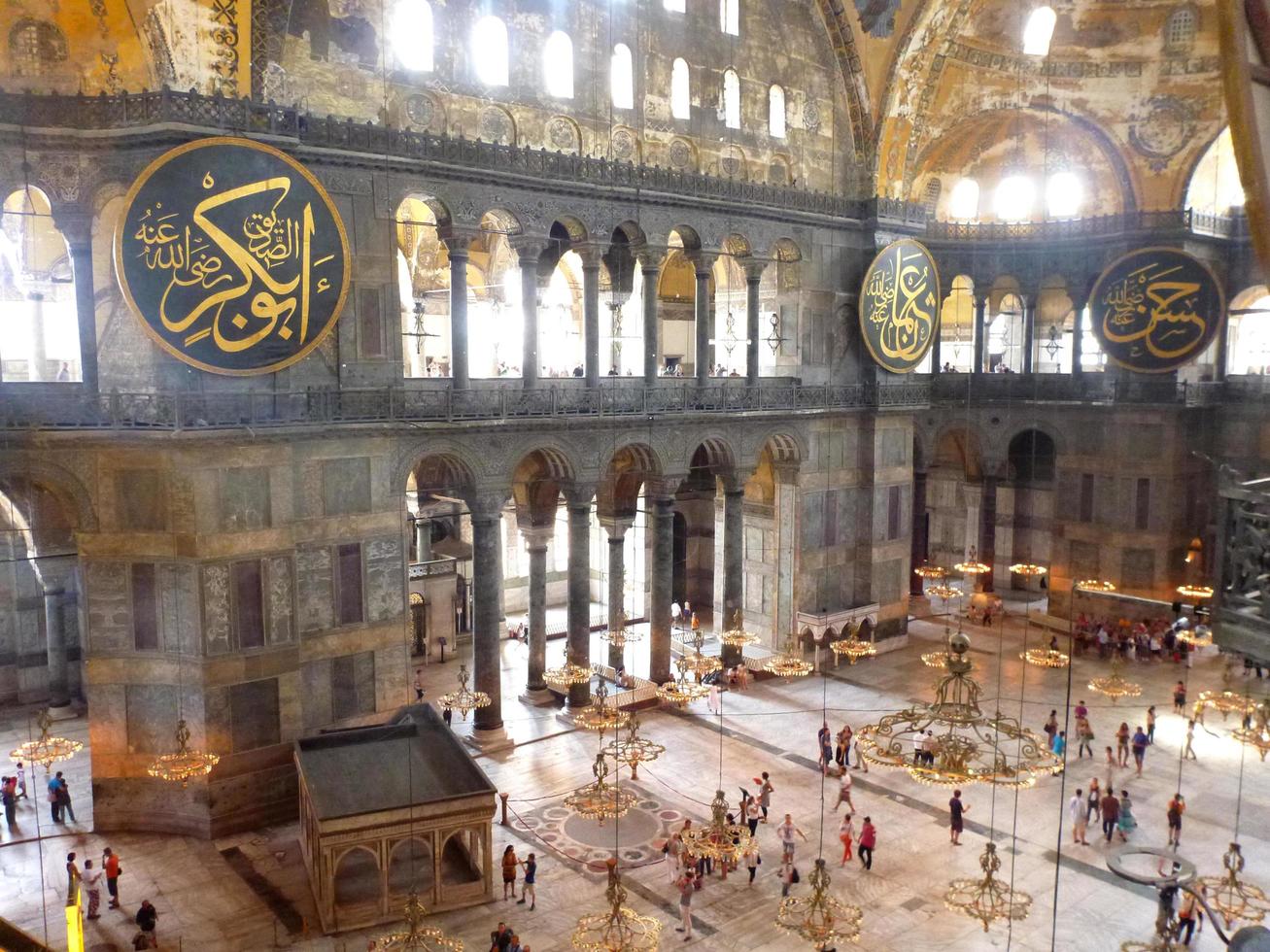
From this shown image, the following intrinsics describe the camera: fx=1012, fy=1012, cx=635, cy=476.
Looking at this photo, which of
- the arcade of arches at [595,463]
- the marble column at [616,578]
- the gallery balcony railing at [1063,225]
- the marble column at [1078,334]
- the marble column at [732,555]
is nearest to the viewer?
the arcade of arches at [595,463]

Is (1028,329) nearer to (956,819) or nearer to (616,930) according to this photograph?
(956,819)

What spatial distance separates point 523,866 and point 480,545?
200 inches

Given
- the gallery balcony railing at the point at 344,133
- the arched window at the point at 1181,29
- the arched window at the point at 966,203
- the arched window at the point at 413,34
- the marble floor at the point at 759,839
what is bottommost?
the marble floor at the point at 759,839

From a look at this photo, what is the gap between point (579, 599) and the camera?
16703mm

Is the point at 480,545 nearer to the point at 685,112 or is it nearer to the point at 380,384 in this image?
the point at 380,384

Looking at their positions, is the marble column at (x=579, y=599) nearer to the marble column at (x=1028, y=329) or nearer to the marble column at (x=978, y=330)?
the marble column at (x=978, y=330)

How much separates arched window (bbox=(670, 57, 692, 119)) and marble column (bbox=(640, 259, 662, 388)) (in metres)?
2.46

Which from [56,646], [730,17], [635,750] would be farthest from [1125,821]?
[56,646]

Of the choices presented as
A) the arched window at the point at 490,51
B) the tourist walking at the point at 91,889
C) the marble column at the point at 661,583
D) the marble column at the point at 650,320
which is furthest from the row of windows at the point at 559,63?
the tourist walking at the point at 91,889

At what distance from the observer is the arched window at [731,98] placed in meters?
17.1

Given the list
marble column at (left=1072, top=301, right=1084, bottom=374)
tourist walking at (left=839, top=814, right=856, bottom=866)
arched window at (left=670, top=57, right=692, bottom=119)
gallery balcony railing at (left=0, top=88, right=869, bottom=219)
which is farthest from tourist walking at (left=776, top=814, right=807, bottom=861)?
marble column at (left=1072, top=301, right=1084, bottom=374)

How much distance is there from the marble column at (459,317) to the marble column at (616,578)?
4.52 meters

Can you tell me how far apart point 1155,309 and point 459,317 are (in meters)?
13.5

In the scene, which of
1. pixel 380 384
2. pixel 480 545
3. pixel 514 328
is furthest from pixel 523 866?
pixel 514 328
